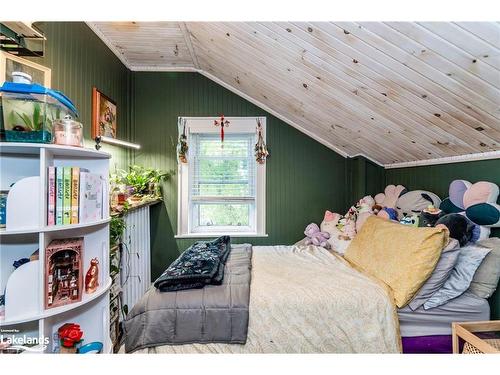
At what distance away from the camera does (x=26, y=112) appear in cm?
98

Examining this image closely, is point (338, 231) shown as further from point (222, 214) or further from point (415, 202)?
point (222, 214)

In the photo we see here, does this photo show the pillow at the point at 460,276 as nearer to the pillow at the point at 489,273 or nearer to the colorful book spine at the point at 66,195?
the pillow at the point at 489,273

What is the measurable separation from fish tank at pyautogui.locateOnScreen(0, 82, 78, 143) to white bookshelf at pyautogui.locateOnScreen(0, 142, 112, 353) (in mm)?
55

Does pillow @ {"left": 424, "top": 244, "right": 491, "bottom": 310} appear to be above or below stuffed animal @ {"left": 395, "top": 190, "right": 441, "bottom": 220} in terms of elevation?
below

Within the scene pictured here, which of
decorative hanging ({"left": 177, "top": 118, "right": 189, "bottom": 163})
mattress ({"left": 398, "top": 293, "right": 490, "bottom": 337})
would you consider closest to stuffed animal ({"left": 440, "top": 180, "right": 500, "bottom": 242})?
mattress ({"left": 398, "top": 293, "right": 490, "bottom": 337})

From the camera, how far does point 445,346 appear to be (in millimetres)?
1418

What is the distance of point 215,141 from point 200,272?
1.81 metres

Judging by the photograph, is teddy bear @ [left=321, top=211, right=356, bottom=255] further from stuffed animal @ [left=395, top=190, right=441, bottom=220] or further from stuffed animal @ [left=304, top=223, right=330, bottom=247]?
stuffed animal @ [left=395, top=190, right=441, bottom=220]

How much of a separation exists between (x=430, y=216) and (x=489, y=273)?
0.46 m

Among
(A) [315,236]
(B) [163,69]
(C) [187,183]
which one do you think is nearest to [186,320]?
(A) [315,236]

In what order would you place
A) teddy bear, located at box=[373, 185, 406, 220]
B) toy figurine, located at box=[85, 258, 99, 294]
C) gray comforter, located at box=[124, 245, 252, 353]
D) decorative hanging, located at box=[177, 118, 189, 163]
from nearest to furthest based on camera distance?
toy figurine, located at box=[85, 258, 99, 294], gray comforter, located at box=[124, 245, 252, 353], teddy bear, located at box=[373, 185, 406, 220], decorative hanging, located at box=[177, 118, 189, 163]

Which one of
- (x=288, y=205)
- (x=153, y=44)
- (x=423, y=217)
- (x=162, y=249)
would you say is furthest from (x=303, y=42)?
(x=162, y=249)

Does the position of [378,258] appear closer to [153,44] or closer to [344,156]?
[344,156]

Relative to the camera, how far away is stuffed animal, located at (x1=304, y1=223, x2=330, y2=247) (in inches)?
102
